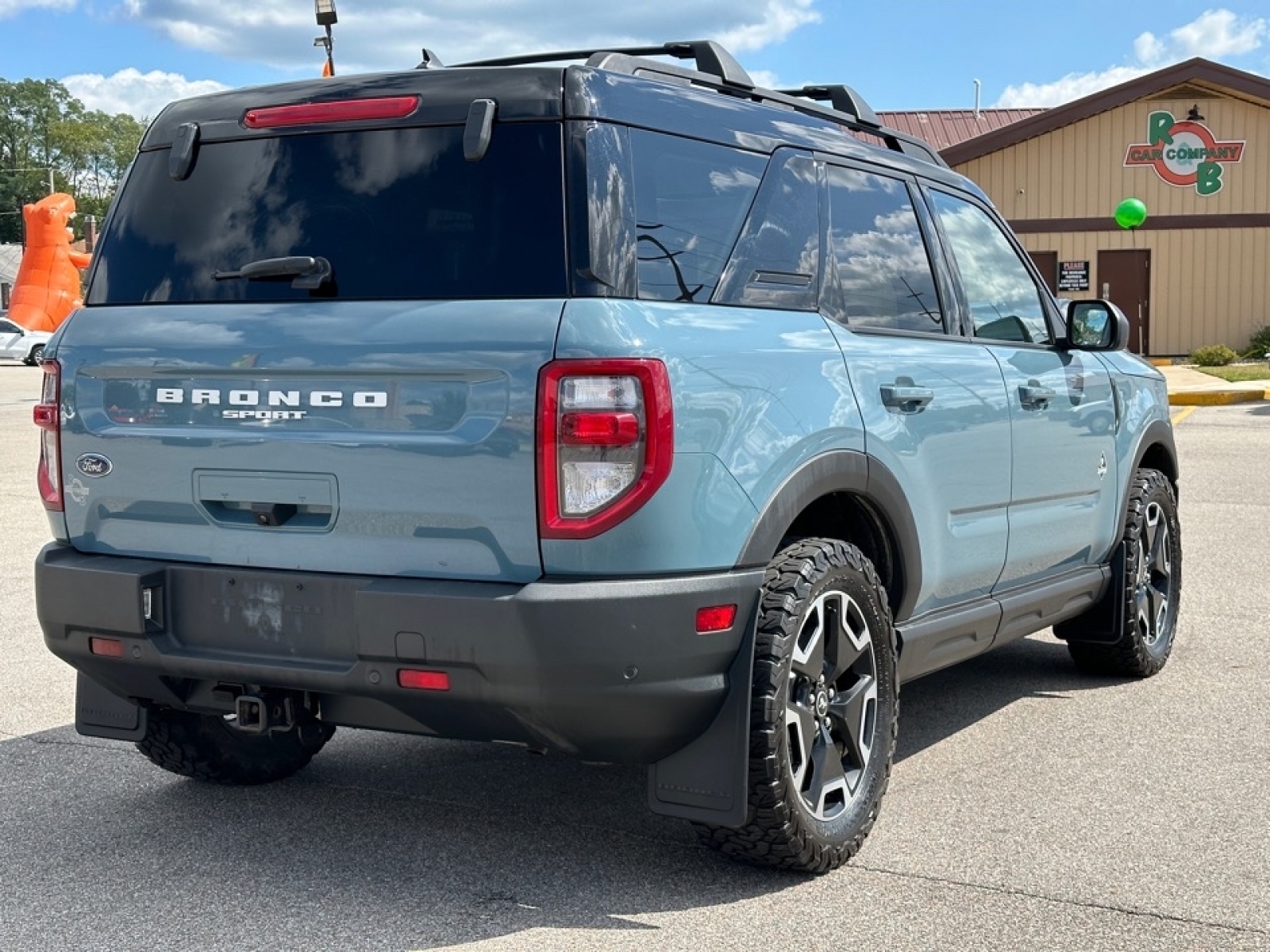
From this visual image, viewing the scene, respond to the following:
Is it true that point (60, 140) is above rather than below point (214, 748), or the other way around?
above

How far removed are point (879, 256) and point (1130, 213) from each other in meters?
26.5

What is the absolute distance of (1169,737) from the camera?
5.39 meters

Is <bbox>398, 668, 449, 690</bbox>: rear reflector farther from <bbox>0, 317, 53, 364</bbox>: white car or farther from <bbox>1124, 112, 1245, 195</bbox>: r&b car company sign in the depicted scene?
<bbox>0, 317, 53, 364</bbox>: white car

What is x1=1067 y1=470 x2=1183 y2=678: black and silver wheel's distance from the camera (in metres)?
6.08

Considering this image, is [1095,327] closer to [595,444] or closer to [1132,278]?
[595,444]

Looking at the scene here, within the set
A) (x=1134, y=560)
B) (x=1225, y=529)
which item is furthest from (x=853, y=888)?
(x=1225, y=529)

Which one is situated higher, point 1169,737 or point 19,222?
point 19,222

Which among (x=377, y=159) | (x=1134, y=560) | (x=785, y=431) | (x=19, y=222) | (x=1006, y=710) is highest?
(x=19, y=222)

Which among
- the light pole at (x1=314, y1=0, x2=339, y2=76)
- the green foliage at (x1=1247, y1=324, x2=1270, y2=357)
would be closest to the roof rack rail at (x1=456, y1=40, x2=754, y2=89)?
the light pole at (x1=314, y1=0, x2=339, y2=76)

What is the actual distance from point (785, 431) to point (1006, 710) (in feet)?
8.14

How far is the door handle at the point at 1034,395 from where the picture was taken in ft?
16.9

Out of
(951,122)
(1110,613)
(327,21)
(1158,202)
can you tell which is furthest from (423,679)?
(951,122)

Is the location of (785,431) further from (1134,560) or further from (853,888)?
(1134,560)

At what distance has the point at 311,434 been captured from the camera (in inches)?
146
